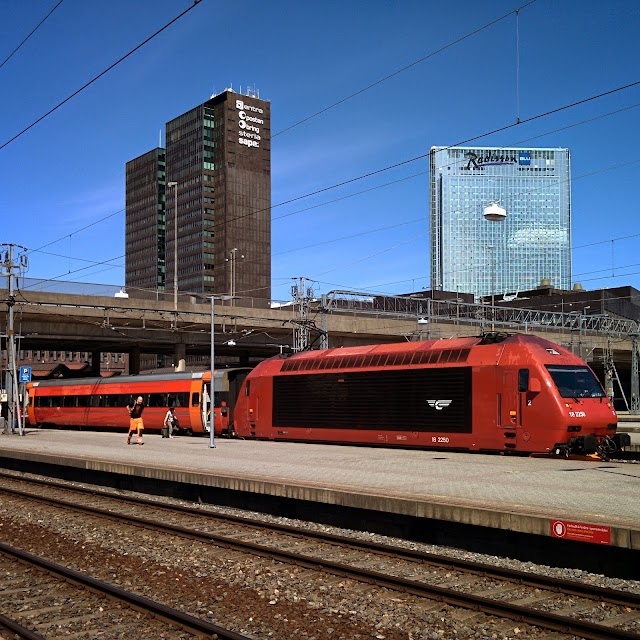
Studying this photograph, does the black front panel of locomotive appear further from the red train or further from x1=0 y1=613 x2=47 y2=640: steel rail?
x1=0 y1=613 x2=47 y2=640: steel rail

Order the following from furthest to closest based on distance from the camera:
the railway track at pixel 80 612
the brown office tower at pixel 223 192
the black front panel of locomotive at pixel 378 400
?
the brown office tower at pixel 223 192
the black front panel of locomotive at pixel 378 400
the railway track at pixel 80 612

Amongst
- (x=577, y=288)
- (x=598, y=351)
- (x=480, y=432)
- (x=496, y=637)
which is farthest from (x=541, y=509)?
(x=577, y=288)

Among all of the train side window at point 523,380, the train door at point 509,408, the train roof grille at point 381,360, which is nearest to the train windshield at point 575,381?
the train side window at point 523,380

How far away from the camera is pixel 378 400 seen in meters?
24.6

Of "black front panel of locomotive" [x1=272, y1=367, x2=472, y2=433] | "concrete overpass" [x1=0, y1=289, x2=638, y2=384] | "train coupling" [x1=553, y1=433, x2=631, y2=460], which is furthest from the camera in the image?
"concrete overpass" [x1=0, y1=289, x2=638, y2=384]

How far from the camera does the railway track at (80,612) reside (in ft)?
25.1

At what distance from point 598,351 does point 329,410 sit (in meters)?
54.3

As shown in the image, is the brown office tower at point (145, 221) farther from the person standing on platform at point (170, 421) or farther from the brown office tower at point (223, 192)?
the person standing on platform at point (170, 421)

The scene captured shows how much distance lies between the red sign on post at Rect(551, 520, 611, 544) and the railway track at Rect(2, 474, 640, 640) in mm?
697

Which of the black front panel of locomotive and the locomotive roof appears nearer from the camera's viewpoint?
the locomotive roof

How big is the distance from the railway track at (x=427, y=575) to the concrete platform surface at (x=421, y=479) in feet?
2.39

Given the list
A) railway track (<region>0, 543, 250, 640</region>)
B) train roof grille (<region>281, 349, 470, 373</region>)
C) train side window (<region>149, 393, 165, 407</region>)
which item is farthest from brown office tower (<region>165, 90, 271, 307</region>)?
railway track (<region>0, 543, 250, 640</region>)

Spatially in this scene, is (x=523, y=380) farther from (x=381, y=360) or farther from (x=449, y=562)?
(x=449, y=562)

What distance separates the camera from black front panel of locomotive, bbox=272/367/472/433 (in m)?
22.2
